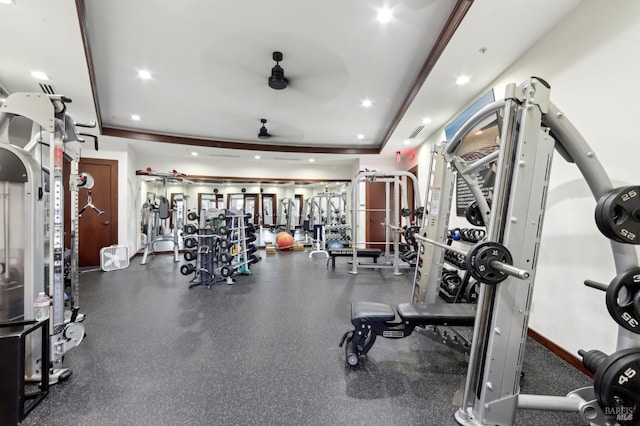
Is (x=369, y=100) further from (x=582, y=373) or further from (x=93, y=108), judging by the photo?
(x=93, y=108)

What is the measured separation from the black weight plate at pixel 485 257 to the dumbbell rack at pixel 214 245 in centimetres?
377

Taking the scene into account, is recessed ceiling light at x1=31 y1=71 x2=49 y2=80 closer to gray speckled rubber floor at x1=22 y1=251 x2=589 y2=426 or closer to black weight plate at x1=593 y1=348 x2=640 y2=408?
gray speckled rubber floor at x1=22 y1=251 x2=589 y2=426

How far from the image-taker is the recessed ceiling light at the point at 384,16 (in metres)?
2.18

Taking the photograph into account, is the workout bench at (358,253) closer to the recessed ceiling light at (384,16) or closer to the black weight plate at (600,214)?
the recessed ceiling light at (384,16)

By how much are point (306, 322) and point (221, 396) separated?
A: 1203mm

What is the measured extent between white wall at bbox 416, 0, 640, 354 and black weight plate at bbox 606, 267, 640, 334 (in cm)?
80

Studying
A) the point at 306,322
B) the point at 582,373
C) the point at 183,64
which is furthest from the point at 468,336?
the point at 183,64

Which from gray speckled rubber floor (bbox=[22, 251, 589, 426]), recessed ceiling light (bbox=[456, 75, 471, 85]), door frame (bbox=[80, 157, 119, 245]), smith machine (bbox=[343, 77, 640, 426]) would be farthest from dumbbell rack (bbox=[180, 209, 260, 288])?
recessed ceiling light (bbox=[456, 75, 471, 85])

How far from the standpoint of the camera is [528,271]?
1258 millimetres

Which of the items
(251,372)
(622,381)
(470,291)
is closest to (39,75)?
(251,372)

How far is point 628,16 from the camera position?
5.37 feet

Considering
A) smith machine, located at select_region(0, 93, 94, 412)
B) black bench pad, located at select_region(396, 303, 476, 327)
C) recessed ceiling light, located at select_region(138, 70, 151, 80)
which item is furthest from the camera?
recessed ceiling light, located at select_region(138, 70, 151, 80)

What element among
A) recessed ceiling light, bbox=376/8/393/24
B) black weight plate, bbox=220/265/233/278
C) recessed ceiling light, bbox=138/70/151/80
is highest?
recessed ceiling light, bbox=376/8/393/24

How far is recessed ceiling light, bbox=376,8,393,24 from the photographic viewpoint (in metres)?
2.18
